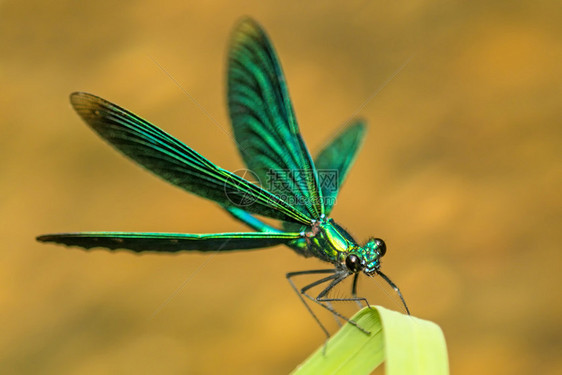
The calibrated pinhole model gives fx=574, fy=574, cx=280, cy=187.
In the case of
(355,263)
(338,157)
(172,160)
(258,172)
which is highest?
(338,157)

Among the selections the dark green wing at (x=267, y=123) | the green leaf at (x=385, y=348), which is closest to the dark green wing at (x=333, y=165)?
the dark green wing at (x=267, y=123)

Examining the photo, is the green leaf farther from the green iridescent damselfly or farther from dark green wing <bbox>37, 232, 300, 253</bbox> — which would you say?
dark green wing <bbox>37, 232, 300, 253</bbox>

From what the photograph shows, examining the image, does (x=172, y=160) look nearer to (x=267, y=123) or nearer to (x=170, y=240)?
(x=170, y=240)

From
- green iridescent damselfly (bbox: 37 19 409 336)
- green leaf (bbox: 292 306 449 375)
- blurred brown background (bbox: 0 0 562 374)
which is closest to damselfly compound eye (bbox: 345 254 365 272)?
green iridescent damselfly (bbox: 37 19 409 336)

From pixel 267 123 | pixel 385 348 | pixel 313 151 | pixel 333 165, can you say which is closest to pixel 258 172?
pixel 267 123

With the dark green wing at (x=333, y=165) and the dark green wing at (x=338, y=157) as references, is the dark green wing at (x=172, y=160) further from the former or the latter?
the dark green wing at (x=338, y=157)

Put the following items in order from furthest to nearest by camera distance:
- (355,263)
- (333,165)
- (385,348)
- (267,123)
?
(333,165) → (267,123) → (355,263) → (385,348)

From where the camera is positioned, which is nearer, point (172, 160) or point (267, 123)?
point (172, 160)
